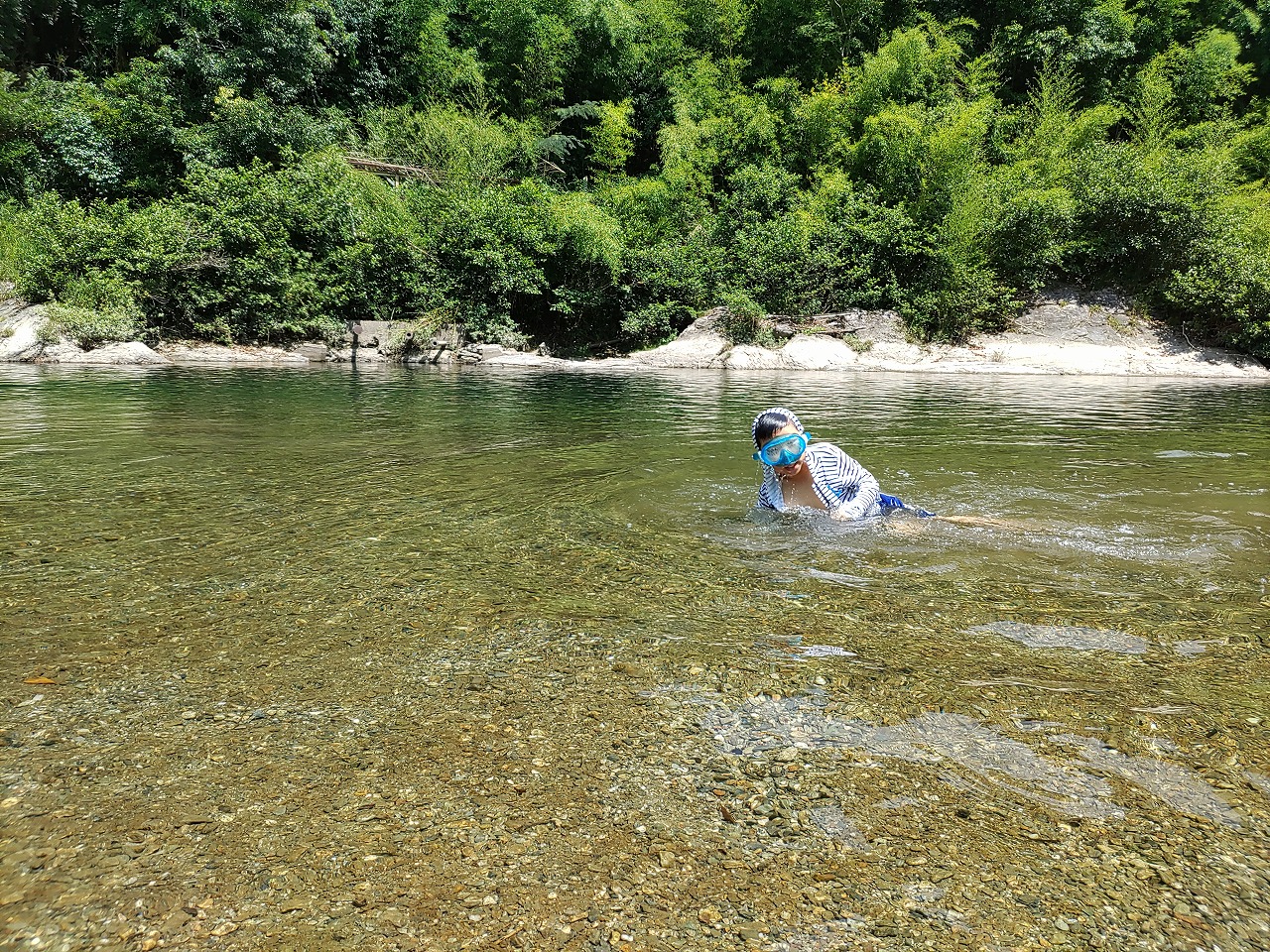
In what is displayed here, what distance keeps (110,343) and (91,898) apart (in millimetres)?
23753

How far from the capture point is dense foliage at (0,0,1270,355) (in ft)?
76.5

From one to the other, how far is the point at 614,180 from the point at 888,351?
1335 cm

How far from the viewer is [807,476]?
5430mm

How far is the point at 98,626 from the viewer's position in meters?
3.55

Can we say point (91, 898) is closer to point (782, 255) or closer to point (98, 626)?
point (98, 626)

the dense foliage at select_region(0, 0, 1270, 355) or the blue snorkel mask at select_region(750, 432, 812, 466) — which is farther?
the dense foliage at select_region(0, 0, 1270, 355)

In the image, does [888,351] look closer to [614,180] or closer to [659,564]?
[614,180]

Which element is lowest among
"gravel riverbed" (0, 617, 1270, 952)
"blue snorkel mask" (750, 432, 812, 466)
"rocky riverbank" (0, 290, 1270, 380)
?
"gravel riverbed" (0, 617, 1270, 952)

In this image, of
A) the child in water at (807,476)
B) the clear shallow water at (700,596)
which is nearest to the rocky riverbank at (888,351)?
the clear shallow water at (700,596)

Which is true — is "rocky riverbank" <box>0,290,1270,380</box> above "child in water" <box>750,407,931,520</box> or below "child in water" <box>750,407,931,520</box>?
above

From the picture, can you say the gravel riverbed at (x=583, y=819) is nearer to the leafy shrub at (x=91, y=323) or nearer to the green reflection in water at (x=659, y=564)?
the green reflection in water at (x=659, y=564)

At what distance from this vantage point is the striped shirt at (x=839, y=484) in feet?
17.8

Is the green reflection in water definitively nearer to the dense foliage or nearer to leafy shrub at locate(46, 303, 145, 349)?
leafy shrub at locate(46, 303, 145, 349)

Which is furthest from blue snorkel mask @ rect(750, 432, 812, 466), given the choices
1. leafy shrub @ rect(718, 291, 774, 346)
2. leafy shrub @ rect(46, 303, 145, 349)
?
leafy shrub @ rect(46, 303, 145, 349)
